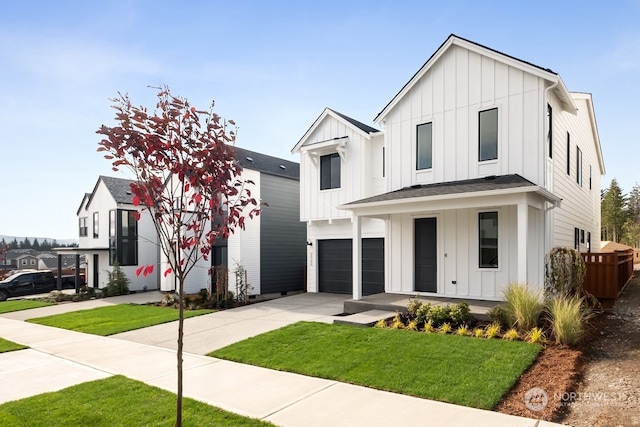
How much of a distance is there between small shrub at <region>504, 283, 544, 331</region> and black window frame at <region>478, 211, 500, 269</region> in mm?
2644

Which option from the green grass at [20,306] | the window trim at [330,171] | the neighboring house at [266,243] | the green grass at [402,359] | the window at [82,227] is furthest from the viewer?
the window at [82,227]

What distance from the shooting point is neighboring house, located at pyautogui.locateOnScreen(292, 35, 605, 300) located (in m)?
10.4

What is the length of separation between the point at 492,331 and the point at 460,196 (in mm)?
3320

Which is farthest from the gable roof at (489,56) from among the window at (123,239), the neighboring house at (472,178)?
the window at (123,239)

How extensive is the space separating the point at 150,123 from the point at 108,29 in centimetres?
698

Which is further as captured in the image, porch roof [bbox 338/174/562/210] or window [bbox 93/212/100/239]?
window [bbox 93/212/100/239]

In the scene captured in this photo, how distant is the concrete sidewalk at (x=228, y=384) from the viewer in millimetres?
4734

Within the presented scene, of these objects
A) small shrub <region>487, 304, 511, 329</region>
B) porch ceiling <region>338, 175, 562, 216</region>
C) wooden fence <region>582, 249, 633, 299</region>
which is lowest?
small shrub <region>487, 304, 511, 329</region>

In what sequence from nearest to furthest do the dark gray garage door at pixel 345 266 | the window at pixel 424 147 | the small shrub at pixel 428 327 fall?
the small shrub at pixel 428 327 < the window at pixel 424 147 < the dark gray garage door at pixel 345 266

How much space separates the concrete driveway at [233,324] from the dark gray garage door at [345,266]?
A: 5.86 ft

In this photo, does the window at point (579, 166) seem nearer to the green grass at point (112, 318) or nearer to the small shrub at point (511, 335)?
the small shrub at point (511, 335)

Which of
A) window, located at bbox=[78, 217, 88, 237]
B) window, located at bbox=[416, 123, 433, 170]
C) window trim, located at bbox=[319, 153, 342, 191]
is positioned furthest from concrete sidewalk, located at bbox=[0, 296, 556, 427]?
window, located at bbox=[78, 217, 88, 237]

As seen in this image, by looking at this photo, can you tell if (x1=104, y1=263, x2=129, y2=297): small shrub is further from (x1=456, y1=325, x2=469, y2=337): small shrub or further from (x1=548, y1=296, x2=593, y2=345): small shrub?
(x1=548, y1=296, x2=593, y2=345): small shrub

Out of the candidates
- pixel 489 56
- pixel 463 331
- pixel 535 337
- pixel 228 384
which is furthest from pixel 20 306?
pixel 489 56
